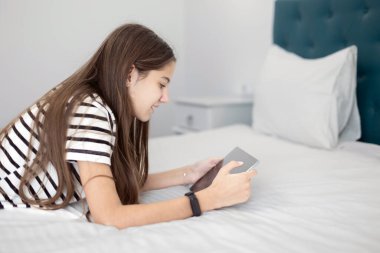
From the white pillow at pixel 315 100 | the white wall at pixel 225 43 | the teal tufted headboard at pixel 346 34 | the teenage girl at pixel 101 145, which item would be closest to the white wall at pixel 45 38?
the white wall at pixel 225 43

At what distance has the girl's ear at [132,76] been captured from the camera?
2.97ft

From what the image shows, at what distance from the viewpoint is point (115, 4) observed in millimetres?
2861

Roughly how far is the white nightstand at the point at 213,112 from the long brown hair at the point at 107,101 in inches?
52.5

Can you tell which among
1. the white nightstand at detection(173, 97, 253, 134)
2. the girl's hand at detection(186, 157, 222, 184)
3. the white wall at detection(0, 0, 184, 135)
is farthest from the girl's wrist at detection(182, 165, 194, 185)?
the white wall at detection(0, 0, 184, 135)

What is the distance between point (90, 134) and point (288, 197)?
0.56 metres

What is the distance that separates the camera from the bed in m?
0.74

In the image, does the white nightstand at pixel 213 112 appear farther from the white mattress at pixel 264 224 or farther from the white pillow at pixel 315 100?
the white mattress at pixel 264 224

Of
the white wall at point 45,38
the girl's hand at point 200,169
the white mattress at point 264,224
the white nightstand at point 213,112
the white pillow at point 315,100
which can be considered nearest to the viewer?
the white mattress at point 264,224

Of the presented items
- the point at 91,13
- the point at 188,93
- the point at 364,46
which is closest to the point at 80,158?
the point at 364,46

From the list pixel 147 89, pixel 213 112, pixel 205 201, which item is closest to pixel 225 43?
pixel 213 112

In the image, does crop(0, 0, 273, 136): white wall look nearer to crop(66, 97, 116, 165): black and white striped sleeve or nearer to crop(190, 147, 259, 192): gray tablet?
crop(190, 147, 259, 192): gray tablet

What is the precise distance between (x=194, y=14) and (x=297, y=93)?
1.63 meters

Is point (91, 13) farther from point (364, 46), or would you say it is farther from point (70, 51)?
point (364, 46)

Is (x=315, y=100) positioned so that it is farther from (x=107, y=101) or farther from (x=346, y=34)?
(x=107, y=101)
